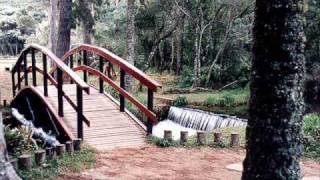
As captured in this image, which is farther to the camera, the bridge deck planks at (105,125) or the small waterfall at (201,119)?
the small waterfall at (201,119)

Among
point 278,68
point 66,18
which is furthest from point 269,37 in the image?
point 66,18

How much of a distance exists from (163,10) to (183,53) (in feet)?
10.0

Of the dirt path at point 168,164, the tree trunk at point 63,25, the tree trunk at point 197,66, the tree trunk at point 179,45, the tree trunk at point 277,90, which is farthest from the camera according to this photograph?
the tree trunk at point 179,45

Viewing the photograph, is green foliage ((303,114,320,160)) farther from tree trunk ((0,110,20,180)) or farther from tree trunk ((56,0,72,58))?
tree trunk ((56,0,72,58))

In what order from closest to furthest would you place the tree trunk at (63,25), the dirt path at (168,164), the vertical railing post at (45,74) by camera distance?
the dirt path at (168,164)
the vertical railing post at (45,74)
the tree trunk at (63,25)

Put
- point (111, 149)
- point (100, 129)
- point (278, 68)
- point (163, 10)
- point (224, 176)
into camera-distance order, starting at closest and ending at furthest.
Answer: point (278, 68) < point (224, 176) < point (111, 149) < point (100, 129) < point (163, 10)

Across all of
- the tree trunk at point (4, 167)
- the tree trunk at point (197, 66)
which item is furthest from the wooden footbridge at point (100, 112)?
the tree trunk at point (197, 66)

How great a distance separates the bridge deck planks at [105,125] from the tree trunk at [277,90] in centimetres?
425

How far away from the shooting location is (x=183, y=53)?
23812mm

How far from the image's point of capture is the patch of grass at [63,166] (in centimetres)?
561

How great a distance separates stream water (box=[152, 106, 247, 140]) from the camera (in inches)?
552

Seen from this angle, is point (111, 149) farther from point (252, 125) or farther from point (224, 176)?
point (252, 125)

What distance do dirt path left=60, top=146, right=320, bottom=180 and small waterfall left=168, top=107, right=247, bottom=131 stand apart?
6.29 metres

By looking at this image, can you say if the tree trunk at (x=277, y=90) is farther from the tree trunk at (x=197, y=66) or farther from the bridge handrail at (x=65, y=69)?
the tree trunk at (x=197, y=66)
